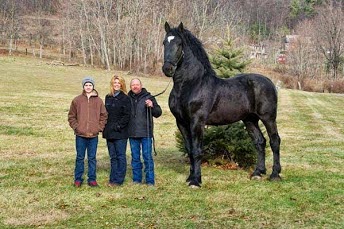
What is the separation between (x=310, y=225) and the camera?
597cm

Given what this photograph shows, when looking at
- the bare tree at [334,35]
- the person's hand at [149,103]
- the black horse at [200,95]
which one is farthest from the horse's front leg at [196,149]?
the bare tree at [334,35]

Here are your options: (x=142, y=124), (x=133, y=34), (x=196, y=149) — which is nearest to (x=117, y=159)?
(x=142, y=124)

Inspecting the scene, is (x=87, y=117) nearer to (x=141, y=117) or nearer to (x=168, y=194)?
(x=141, y=117)

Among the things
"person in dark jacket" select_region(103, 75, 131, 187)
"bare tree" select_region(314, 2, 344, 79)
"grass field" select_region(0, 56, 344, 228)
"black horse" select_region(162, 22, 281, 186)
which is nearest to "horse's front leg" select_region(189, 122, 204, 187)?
"black horse" select_region(162, 22, 281, 186)

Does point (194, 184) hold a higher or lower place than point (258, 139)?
lower

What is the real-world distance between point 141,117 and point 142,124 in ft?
0.44

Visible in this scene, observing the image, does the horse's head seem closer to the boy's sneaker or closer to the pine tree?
the boy's sneaker

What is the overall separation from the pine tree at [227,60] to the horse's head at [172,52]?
2647 millimetres

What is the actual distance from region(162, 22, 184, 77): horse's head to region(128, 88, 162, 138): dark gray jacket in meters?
0.82

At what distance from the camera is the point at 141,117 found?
316 inches

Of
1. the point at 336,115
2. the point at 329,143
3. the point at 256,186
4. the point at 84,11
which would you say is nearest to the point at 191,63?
the point at 256,186

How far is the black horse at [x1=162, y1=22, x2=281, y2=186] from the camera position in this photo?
7.75 meters

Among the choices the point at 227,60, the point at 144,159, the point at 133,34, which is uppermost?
the point at 133,34

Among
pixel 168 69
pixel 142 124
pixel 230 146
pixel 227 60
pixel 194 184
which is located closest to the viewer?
pixel 168 69
